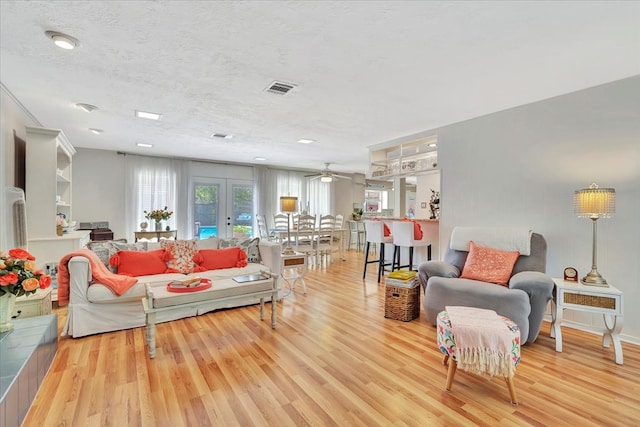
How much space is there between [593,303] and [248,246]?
12.0 ft

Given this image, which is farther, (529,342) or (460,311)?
(529,342)

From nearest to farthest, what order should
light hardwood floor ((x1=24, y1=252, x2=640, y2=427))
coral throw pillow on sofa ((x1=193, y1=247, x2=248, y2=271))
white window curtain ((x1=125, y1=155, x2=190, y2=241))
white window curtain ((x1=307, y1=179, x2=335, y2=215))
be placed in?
light hardwood floor ((x1=24, y1=252, x2=640, y2=427))
coral throw pillow on sofa ((x1=193, y1=247, x2=248, y2=271))
white window curtain ((x1=125, y1=155, x2=190, y2=241))
white window curtain ((x1=307, y1=179, x2=335, y2=215))

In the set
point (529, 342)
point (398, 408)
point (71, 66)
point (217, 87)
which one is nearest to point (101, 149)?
point (71, 66)

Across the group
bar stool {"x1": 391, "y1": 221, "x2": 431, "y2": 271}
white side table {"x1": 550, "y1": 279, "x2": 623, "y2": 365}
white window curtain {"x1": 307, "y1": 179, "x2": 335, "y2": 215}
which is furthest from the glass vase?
white window curtain {"x1": 307, "y1": 179, "x2": 335, "y2": 215}

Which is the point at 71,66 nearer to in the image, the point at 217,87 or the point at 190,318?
the point at 217,87

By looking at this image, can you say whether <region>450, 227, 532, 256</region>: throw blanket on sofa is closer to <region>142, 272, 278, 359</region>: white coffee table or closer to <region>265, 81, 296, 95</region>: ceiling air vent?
<region>142, 272, 278, 359</region>: white coffee table

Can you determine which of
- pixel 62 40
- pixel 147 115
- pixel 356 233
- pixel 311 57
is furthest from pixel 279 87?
pixel 356 233

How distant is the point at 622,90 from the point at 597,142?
485 millimetres

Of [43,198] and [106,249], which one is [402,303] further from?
[43,198]

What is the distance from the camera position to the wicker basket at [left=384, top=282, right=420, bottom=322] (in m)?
3.16

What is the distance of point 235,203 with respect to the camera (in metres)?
7.77

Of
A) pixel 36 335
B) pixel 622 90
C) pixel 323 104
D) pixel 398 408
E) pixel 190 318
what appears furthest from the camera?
pixel 323 104

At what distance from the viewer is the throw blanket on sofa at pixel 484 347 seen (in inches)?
71.3

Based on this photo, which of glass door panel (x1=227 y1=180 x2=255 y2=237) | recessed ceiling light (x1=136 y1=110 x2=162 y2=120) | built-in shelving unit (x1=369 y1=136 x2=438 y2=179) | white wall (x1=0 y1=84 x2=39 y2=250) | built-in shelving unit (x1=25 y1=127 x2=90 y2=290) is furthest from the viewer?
glass door panel (x1=227 y1=180 x2=255 y2=237)
